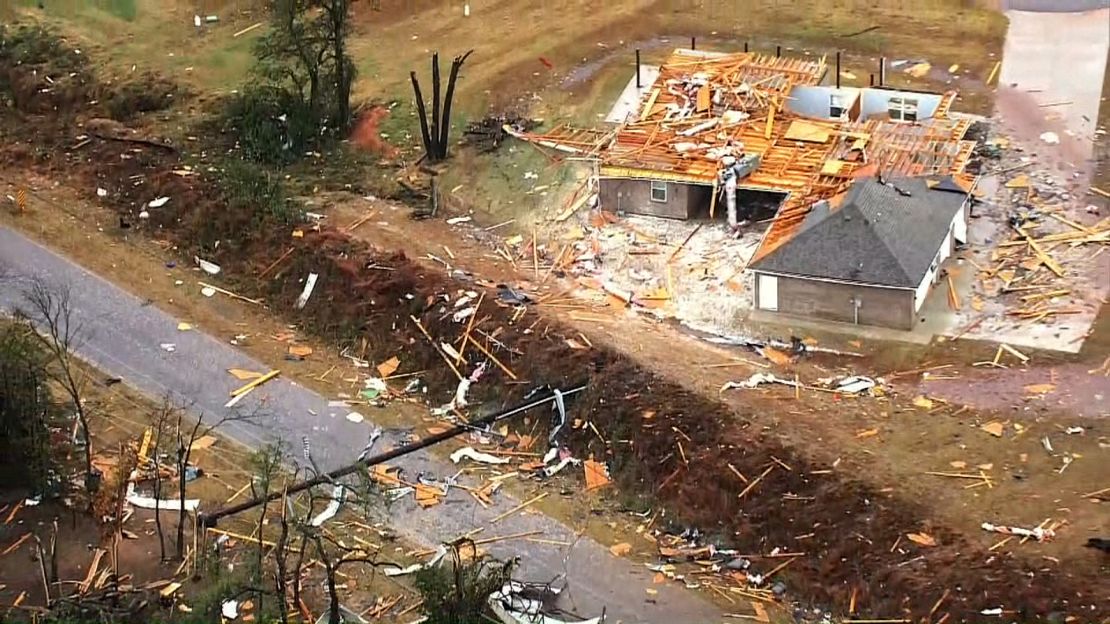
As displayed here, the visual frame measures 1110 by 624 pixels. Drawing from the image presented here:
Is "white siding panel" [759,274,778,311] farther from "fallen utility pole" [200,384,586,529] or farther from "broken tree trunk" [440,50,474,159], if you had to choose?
"broken tree trunk" [440,50,474,159]

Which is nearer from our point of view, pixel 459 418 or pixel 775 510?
pixel 775 510

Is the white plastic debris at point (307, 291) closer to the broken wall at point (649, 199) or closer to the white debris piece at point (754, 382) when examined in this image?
the broken wall at point (649, 199)

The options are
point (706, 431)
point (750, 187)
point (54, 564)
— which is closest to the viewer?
point (54, 564)

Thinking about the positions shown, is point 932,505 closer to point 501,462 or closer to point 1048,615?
point 1048,615

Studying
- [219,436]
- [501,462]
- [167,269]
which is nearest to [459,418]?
[501,462]

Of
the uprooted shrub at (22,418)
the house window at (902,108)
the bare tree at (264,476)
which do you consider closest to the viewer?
the bare tree at (264,476)

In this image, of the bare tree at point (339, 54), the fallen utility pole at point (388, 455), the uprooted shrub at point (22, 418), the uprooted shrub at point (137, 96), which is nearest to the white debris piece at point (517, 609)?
the fallen utility pole at point (388, 455)
